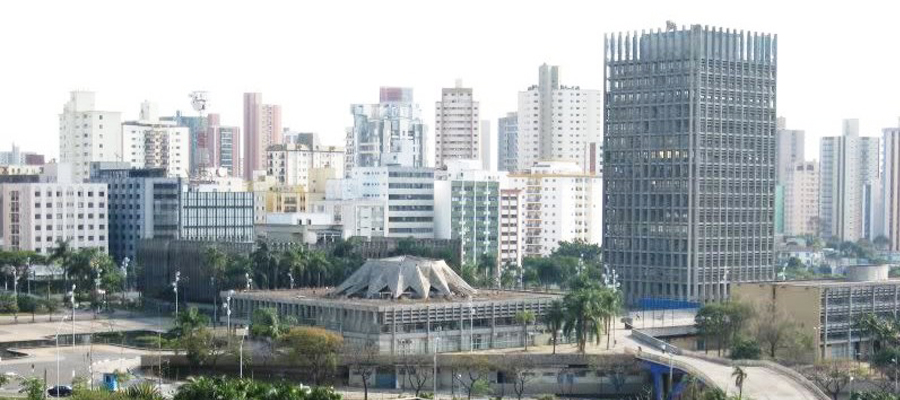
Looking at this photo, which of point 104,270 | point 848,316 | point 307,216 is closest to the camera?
point 848,316

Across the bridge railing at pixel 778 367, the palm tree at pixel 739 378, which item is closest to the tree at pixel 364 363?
the bridge railing at pixel 778 367

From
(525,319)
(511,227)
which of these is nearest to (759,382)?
(525,319)

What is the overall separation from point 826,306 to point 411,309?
33385 mm

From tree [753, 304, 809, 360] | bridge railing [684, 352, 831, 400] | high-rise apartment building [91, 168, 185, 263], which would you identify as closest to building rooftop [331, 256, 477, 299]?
bridge railing [684, 352, 831, 400]

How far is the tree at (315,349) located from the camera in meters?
95.6

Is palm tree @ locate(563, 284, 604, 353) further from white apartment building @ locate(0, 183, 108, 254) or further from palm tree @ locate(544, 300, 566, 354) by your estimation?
white apartment building @ locate(0, 183, 108, 254)

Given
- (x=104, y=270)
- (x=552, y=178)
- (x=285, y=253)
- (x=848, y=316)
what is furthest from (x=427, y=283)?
(x=552, y=178)

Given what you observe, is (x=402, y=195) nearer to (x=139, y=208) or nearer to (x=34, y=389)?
(x=139, y=208)

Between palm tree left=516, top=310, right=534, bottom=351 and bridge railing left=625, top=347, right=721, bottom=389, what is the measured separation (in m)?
7.55

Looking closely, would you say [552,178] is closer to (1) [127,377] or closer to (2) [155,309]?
(2) [155,309]

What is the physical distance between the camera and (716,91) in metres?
140

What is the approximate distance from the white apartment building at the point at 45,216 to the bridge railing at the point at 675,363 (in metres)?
81.0

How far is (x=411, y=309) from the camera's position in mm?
103812

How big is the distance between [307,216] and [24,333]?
50.3 metres
